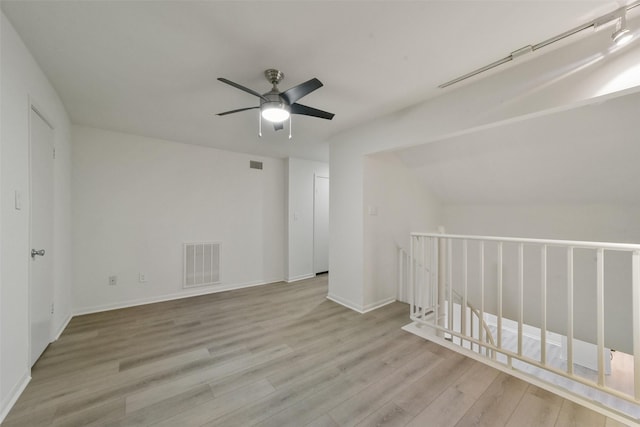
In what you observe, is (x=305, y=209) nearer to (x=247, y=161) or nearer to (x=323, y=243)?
(x=323, y=243)

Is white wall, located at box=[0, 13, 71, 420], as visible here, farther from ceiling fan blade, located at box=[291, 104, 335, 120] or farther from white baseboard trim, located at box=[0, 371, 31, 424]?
ceiling fan blade, located at box=[291, 104, 335, 120]

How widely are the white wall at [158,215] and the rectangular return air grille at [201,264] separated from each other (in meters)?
0.10

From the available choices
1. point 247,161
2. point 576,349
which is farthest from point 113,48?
point 576,349

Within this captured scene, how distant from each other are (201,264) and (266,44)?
3340 millimetres

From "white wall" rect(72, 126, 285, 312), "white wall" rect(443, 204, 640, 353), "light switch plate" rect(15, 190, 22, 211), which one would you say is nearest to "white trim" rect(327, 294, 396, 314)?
"white wall" rect(72, 126, 285, 312)

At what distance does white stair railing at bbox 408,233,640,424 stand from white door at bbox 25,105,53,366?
3.40 m

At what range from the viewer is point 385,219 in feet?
11.2

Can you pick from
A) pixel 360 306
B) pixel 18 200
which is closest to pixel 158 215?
pixel 18 200

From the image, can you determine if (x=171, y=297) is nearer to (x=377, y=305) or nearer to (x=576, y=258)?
(x=377, y=305)

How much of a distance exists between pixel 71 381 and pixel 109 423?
0.70 m

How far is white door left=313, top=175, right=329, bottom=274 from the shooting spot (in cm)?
495

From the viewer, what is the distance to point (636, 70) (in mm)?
1414

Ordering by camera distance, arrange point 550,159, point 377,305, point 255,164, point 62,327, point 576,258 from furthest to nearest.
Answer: point 255,164, point 377,305, point 576,258, point 550,159, point 62,327

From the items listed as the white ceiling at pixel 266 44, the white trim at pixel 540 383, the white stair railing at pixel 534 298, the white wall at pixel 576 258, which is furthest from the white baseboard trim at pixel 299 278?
the white ceiling at pixel 266 44
